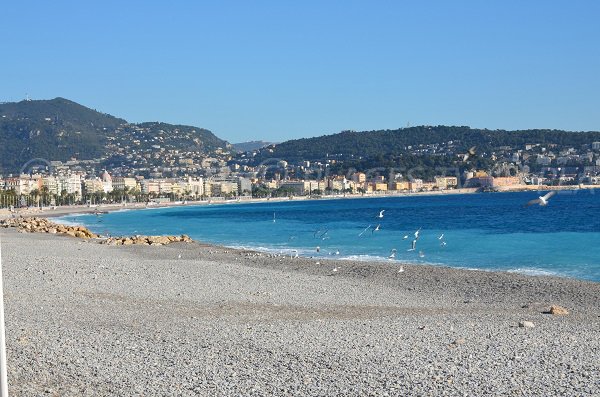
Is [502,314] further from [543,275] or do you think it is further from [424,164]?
[424,164]

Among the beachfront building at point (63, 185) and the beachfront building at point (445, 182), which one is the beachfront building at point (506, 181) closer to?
the beachfront building at point (445, 182)

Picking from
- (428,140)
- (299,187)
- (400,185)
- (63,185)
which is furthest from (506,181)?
(63,185)

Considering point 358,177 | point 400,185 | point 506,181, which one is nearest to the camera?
point 506,181

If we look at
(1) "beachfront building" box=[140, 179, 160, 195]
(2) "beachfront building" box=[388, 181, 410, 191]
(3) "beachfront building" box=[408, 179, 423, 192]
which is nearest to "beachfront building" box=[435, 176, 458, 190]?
(3) "beachfront building" box=[408, 179, 423, 192]

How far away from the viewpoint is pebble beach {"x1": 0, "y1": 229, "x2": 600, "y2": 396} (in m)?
6.68

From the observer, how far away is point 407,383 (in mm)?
6715

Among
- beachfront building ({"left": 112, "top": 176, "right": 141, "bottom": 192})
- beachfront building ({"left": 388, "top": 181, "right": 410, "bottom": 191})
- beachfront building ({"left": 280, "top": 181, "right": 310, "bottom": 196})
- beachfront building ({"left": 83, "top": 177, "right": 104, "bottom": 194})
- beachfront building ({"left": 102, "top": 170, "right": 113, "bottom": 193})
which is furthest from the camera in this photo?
beachfront building ({"left": 388, "top": 181, "right": 410, "bottom": 191})

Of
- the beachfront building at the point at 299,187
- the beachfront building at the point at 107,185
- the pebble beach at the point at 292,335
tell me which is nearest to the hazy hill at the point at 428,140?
the beachfront building at the point at 299,187

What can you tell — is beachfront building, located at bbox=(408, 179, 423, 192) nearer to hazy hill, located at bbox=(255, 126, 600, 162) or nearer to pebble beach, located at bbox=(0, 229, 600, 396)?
hazy hill, located at bbox=(255, 126, 600, 162)

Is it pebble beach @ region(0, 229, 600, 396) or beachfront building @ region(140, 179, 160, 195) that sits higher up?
beachfront building @ region(140, 179, 160, 195)

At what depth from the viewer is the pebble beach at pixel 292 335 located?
6.68m

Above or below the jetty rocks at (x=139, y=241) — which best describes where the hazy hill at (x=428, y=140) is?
above

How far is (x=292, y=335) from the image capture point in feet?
29.4

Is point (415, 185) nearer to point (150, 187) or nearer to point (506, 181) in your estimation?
point (506, 181)
